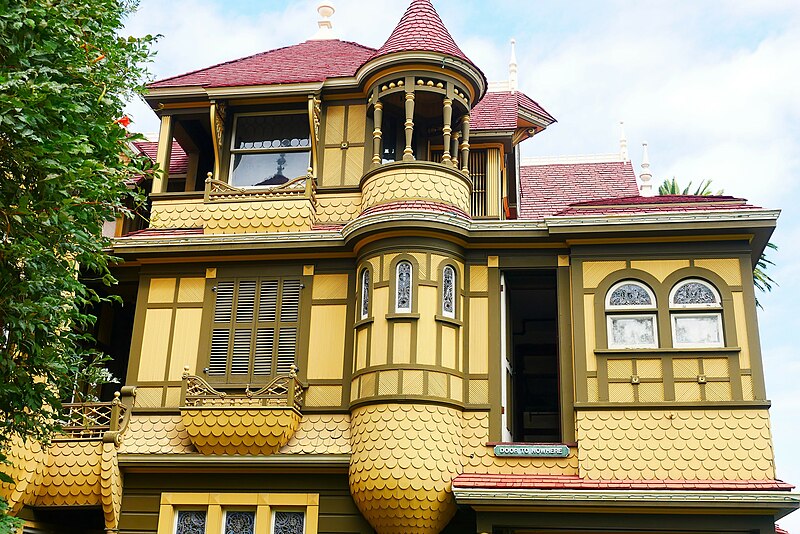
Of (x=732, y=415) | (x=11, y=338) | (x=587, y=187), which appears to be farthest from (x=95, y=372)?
(x=587, y=187)

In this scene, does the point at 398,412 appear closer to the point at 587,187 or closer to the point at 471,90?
the point at 471,90

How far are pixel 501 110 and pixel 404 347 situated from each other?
6.62 meters

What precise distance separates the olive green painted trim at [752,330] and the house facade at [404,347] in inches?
1.7

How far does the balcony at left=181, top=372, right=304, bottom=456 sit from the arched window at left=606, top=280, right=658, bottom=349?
567 cm

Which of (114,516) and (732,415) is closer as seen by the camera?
(732,415)

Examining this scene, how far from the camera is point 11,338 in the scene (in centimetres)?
1223

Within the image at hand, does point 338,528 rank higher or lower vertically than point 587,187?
lower

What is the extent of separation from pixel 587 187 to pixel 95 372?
42.6 feet

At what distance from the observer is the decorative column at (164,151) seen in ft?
63.4

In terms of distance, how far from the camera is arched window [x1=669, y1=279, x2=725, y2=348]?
15.8 meters

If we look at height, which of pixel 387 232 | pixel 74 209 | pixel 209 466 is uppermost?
pixel 387 232

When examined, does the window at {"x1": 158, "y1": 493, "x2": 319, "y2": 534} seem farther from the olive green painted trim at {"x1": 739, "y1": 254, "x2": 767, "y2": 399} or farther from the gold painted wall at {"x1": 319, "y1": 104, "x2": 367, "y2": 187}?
the olive green painted trim at {"x1": 739, "y1": 254, "x2": 767, "y2": 399}

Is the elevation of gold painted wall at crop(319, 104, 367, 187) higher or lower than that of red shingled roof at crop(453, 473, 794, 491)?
higher

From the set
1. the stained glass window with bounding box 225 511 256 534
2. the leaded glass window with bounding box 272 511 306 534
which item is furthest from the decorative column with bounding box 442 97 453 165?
the stained glass window with bounding box 225 511 256 534
